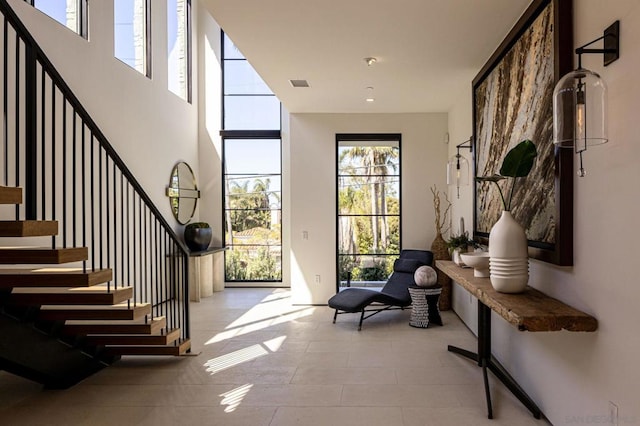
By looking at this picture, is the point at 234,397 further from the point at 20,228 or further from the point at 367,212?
the point at 367,212

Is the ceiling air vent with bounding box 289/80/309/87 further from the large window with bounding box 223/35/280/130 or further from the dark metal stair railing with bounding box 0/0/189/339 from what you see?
the large window with bounding box 223/35/280/130

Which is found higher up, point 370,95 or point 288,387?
point 370,95

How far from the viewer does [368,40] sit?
3.84 meters

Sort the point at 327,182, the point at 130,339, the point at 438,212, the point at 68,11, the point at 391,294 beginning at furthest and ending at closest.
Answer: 1. the point at 327,182
2. the point at 438,212
3. the point at 391,294
4. the point at 68,11
5. the point at 130,339

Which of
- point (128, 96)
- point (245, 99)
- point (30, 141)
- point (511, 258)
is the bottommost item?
point (511, 258)

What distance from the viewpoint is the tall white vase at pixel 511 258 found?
110 inches

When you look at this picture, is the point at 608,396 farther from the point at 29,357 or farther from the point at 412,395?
the point at 29,357

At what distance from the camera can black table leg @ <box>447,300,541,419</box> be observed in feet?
10.1

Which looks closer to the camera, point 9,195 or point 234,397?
point 9,195

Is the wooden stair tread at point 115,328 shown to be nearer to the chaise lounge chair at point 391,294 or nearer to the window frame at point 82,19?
the chaise lounge chair at point 391,294

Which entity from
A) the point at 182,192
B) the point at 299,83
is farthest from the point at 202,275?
the point at 299,83

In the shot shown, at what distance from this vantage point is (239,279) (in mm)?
8555

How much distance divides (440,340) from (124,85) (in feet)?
17.5

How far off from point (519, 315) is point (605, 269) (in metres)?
0.50
